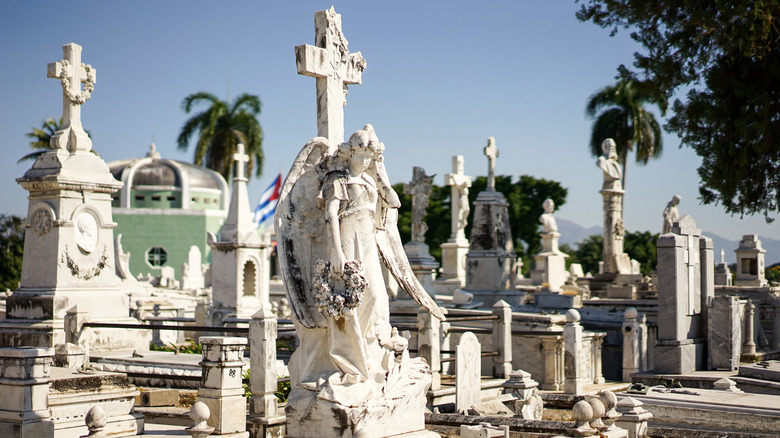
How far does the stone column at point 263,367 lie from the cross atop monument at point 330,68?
100 inches

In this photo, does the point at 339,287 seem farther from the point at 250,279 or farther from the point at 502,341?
the point at 250,279

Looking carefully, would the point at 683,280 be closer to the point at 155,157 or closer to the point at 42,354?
the point at 42,354

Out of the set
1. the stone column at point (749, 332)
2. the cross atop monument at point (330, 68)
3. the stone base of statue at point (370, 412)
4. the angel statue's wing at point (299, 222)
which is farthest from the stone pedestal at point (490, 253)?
the angel statue's wing at point (299, 222)

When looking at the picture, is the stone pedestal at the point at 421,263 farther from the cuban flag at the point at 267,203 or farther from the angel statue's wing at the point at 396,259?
the cuban flag at the point at 267,203

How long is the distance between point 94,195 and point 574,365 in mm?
7184

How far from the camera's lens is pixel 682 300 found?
13453 mm

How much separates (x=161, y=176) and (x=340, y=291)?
159ft

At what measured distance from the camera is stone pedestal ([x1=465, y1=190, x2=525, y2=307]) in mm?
20672

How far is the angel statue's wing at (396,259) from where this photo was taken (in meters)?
7.71

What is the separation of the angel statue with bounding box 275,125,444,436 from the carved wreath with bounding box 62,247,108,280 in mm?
6384

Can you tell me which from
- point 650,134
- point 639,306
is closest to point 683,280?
point 639,306

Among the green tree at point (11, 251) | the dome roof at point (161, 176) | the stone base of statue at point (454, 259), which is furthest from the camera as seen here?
the dome roof at point (161, 176)

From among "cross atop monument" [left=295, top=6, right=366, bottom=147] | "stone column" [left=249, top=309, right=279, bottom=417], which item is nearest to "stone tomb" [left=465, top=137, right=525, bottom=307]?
"stone column" [left=249, top=309, right=279, bottom=417]

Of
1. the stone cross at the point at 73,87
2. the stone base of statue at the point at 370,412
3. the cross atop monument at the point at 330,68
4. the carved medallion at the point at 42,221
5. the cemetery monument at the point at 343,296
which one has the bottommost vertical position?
the stone base of statue at the point at 370,412
